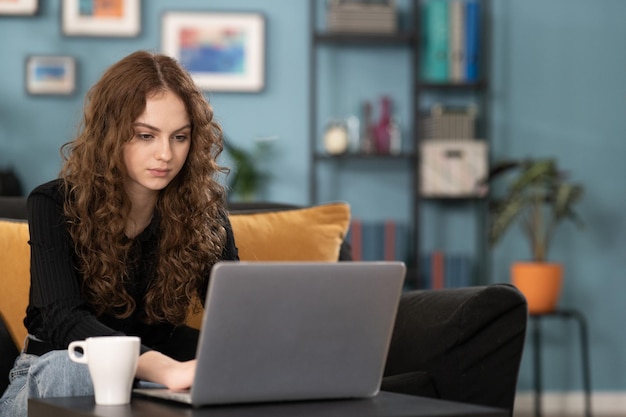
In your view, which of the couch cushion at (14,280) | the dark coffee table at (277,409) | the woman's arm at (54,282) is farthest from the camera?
the couch cushion at (14,280)

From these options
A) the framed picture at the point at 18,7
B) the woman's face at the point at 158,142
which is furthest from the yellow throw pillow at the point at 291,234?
the framed picture at the point at 18,7

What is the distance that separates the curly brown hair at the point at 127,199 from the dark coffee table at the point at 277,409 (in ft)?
1.62

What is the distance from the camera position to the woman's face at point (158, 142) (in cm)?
196

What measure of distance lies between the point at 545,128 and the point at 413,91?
2.28ft

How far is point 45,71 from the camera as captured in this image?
16.0 ft

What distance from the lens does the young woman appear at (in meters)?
1.93

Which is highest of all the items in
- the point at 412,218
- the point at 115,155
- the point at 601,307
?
the point at 115,155

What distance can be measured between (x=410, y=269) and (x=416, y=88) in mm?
855

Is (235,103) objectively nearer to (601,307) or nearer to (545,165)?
(545,165)

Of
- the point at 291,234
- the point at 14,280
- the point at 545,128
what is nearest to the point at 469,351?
the point at 291,234

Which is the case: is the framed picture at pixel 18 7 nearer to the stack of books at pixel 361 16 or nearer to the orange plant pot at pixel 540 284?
the stack of books at pixel 361 16

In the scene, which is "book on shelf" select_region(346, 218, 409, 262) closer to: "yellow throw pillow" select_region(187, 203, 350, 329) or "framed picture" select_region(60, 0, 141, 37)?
"framed picture" select_region(60, 0, 141, 37)

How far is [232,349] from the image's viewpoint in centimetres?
143

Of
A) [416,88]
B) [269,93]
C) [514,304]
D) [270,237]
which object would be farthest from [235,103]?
[514,304]
